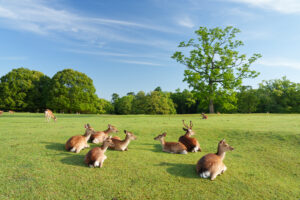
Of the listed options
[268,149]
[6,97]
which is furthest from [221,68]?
[6,97]

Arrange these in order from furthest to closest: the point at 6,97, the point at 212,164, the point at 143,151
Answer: the point at 6,97, the point at 143,151, the point at 212,164

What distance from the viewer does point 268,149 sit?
8391 mm

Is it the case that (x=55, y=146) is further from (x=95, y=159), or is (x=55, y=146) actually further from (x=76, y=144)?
(x=95, y=159)

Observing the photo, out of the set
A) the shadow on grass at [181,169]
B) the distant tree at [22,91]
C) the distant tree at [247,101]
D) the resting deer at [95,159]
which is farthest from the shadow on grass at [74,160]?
the distant tree at [247,101]

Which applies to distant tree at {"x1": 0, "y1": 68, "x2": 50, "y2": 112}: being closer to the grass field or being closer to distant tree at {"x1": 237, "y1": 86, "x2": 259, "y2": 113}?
the grass field

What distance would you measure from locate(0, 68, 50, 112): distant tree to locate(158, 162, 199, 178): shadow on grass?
56.4 meters

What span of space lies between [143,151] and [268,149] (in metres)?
5.32

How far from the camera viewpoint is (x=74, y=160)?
20.2ft

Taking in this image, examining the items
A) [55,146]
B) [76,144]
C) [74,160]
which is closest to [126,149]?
[76,144]

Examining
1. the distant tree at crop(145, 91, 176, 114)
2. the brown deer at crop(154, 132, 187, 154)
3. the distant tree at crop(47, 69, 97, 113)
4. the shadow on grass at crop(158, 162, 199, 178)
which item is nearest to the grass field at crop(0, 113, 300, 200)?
the shadow on grass at crop(158, 162, 199, 178)

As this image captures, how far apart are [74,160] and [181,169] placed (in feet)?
10.8

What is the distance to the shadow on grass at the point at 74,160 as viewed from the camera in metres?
5.91

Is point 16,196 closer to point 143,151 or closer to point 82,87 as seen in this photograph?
point 143,151

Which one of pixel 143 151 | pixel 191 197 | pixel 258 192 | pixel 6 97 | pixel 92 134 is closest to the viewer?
pixel 191 197
